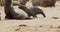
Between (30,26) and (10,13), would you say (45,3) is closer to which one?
(10,13)

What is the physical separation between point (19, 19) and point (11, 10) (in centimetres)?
38

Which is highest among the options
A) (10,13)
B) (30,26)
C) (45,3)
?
(30,26)

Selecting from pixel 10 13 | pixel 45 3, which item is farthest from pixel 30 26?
pixel 45 3

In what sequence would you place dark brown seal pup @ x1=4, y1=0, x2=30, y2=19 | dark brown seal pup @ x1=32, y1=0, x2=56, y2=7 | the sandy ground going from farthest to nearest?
dark brown seal pup @ x1=32, y1=0, x2=56, y2=7 → dark brown seal pup @ x1=4, y1=0, x2=30, y2=19 → the sandy ground

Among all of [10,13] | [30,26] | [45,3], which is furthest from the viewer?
[45,3]

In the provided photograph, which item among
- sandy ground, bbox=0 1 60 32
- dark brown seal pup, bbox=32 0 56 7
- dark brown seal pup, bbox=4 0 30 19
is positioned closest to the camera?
sandy ground, bbox=0 1 60 32

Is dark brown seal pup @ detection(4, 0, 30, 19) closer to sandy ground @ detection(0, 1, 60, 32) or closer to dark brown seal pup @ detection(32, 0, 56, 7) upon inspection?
sandy ground @ detection(0, 1, 60, 32)

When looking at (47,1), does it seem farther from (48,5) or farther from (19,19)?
(19,19)

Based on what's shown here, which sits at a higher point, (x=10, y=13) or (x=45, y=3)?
(x=10, y=13)

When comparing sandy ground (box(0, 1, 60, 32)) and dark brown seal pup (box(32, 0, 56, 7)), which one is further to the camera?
dark brown seal pup (box(32, 0, 56, 7))

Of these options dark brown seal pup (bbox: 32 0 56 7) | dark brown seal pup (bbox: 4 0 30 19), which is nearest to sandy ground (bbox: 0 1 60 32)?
dark brown seal pup (bbox: 4 0 30 19)

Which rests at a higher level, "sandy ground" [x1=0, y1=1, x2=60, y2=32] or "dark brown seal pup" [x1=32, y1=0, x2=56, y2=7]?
"sandy ground" [x1=0, y1=1, x2=60, y2=32]

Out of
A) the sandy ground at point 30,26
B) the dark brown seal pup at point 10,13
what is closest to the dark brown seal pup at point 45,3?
the dark brown seal pup at point 10,13

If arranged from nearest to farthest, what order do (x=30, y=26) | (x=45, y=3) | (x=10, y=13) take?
(x=30, y=26) → (x=10, y=13) → (x=45, y=3)
